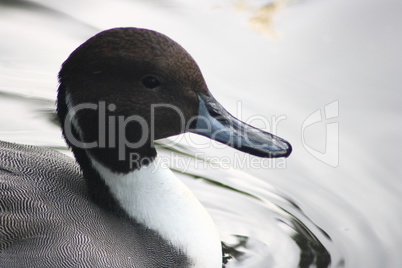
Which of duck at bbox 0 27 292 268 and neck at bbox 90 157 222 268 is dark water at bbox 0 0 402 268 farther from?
duck at bbox 0 27 292 268

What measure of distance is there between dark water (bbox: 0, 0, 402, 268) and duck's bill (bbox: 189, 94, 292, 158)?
76cm

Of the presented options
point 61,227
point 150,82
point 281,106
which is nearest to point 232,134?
point 150,82

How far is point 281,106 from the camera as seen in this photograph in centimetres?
589

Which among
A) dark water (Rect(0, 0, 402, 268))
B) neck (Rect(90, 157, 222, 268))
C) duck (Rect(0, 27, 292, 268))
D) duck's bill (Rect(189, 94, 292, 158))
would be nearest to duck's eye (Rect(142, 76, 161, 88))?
duck (Rect(0, 27, 292, 268))

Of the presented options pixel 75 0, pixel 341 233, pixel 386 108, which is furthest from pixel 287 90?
pixel 75 0

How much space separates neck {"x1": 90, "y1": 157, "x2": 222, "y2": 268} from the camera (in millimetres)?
3990

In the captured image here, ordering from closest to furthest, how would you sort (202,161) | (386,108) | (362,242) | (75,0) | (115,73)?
(115,73) → (362,242) → (202,161) → (386,108) → (75,0)

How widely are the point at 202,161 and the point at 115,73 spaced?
6.11 feet

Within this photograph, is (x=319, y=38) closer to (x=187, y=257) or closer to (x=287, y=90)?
(x=287, y=90)

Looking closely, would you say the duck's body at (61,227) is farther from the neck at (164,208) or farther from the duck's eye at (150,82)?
the duck's eye at (150,82)

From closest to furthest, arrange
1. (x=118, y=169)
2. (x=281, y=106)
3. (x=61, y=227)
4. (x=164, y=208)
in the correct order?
(x=61, y=227), (x=118, y=169), (x=164, y=208), (x=281, y=106)

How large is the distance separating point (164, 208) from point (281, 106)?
207cm

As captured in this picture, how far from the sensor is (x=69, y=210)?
381 centimetres

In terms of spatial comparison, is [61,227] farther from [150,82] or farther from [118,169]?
[150,82]
